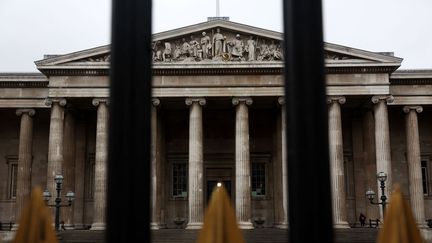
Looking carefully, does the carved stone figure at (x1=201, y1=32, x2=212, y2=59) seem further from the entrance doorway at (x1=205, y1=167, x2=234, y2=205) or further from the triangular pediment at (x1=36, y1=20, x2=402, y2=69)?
the entrance doorway at (x1=205, y1=167, x2=234, y2=205)

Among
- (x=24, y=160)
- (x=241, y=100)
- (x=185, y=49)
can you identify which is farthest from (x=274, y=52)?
(x=24, y=160)

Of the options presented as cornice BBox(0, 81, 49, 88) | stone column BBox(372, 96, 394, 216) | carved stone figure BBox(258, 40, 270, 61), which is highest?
carved stone figure BBox(258, 40, 270, 61)

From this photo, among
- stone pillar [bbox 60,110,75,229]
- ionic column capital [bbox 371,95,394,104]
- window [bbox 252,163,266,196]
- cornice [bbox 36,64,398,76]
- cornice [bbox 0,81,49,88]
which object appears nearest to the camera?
ionic column capital [bbox 371,95,394,104]

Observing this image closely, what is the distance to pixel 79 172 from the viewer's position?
155 feet

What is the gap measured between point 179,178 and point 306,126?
1762 inches

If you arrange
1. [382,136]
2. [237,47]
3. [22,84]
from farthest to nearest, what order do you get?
1. [22,84]
2. [237,47]
3. [382,136]

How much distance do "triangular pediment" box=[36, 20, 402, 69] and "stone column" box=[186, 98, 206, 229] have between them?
2.97 m

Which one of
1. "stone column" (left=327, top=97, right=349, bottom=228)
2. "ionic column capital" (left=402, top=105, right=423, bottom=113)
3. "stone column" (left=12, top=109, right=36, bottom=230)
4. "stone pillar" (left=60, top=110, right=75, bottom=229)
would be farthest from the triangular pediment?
"stone column" (left=12, top=109, right=36, bottom=230)

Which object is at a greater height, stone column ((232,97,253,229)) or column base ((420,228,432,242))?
stone column ((232,97,253,229))

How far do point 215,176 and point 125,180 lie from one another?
4468cm

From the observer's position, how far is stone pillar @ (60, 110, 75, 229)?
144 ft

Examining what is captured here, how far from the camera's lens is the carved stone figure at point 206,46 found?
43312 mm

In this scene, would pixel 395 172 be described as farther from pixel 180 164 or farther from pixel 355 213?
pixel 180 164

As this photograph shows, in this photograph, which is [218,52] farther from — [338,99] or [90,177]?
[90,177]
